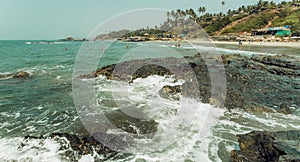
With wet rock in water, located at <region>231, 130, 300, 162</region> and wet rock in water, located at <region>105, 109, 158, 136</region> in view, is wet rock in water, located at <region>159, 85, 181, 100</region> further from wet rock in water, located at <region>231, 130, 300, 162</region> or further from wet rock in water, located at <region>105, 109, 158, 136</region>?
wet rock in water, located at <region>231, 130, 300, 162</region>

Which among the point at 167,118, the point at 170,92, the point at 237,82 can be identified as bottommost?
the point at 167,118

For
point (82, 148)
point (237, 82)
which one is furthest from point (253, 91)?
point (82, 148)

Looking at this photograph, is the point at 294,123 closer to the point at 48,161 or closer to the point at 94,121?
the point at 94,121

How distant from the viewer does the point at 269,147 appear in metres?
4.94

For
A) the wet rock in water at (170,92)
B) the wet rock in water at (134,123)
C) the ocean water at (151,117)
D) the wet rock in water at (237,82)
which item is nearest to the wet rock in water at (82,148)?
the ocean water at (151,117)

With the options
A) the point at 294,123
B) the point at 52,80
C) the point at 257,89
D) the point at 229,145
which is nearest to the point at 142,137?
the point at 229,145

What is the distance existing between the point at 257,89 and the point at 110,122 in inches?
347

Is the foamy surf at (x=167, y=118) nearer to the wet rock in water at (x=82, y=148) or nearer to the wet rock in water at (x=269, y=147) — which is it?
the wet rock in water at (x=82, y=148)

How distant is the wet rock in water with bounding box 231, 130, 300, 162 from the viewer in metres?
4.47

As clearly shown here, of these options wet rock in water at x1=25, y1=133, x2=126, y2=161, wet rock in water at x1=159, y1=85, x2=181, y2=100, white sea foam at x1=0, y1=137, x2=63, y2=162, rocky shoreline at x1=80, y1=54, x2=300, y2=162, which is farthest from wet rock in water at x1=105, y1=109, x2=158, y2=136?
rocky shoreline at x1=80, y1=54, x2=300, y2=162

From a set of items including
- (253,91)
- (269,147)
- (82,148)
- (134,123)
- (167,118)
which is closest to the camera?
(269,147)

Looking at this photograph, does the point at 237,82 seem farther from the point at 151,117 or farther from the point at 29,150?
the point at 29,150

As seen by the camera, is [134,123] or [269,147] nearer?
[269,147]

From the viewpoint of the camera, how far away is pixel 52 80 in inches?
657
